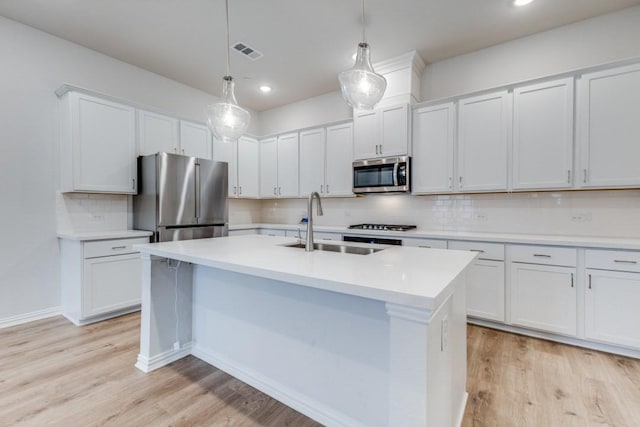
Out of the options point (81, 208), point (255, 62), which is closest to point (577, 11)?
point (255, 62)

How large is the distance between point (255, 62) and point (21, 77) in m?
2.40

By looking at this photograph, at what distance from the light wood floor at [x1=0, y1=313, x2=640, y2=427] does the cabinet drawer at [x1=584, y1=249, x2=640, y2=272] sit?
0.72 metres

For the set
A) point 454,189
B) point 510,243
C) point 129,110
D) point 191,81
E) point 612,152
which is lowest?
point 510,243

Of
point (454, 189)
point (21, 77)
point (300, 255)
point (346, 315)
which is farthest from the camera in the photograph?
point (454, 189)

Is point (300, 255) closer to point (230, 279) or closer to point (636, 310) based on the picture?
point (230, 279)

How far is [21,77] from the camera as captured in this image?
3055 mm

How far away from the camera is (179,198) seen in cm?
360

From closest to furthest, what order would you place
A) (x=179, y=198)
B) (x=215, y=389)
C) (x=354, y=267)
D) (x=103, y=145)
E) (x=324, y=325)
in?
(x=354, y=267) < (x=324, y=325) < (x=215, y=389) < (x=103, y=145) < (x=179, y=198)

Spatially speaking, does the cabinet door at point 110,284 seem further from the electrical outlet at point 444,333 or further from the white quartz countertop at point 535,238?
the electrical outlet at point 444,333

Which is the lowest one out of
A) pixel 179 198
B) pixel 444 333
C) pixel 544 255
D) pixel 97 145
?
pixel 444 333

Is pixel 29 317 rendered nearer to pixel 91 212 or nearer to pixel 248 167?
pixel 91 212

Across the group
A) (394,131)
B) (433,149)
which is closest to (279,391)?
(433,149)

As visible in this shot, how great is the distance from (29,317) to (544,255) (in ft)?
16.6

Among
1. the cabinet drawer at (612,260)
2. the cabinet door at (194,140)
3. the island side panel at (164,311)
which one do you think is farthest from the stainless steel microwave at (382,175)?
the island side panel at (164,311)
